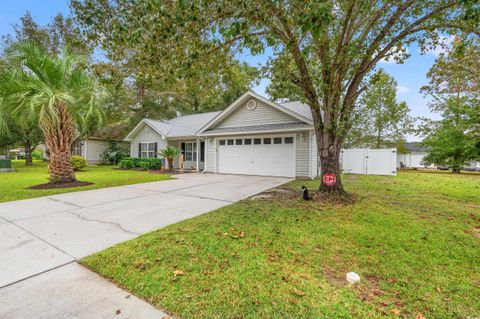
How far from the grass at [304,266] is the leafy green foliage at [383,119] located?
19.7 m

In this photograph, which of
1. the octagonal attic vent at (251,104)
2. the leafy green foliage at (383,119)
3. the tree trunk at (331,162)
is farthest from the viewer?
the leafy green foliage at (383,119)

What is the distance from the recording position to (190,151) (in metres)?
16.8

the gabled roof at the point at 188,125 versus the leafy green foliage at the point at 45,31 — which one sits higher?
the leafy green foliage at the point at 45,31

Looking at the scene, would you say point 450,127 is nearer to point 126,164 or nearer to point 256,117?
point 256,117

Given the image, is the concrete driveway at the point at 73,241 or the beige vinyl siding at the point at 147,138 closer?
the concrete driveway at the point at 73,241

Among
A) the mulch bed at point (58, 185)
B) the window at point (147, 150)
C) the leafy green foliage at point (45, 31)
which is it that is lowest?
the mulch bed at point (58, 185)

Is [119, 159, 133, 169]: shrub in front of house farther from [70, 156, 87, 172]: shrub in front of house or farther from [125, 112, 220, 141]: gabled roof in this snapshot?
[70, 156, 87, 172]: shrub in front of house

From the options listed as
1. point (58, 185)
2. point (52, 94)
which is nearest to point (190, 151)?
point (58, 185)

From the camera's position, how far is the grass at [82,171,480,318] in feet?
6.79

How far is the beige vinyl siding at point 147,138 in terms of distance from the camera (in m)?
17.2

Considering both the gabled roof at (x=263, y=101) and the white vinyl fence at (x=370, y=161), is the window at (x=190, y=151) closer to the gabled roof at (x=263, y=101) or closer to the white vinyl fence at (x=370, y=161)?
the gabled roof at (x=263, y=101)

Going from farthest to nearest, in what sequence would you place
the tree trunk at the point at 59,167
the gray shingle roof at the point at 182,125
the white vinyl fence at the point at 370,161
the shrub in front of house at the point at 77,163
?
1. the gray shingle roof at the point at 182,125
2. the shrub in front of house at the point at 77,163
3. the white vinyl fence at the point at 370,161
4. the tree trunk at the point at 59,167

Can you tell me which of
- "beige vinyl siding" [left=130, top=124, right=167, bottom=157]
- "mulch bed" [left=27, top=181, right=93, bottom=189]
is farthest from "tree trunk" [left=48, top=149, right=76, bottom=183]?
"beige vinyl siding" [left=130, top=124, right=167, bottom=157]

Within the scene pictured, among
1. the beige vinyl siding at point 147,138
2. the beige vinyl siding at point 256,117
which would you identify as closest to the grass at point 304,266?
the beige vinyl siding at point 256,117
